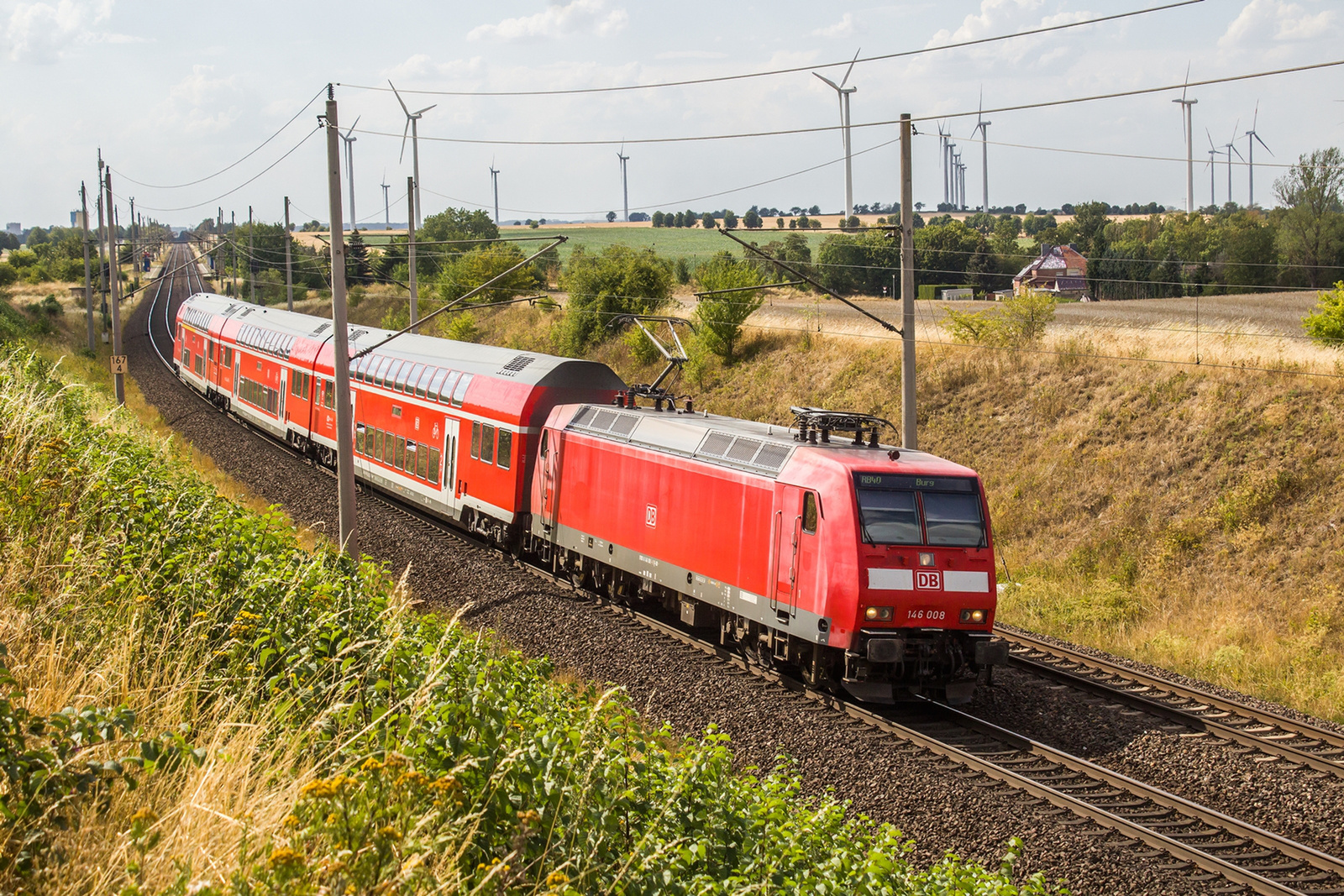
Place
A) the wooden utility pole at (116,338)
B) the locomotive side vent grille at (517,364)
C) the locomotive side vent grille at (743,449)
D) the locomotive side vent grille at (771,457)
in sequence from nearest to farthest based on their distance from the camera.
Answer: the locomotive side vent grille at (771,457)
the locomotive side vent grille at (743,449)
the locomotive side vent grille at (517,364)
the wooden utility pole at (116,338)

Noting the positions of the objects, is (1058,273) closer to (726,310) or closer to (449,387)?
(726,310)

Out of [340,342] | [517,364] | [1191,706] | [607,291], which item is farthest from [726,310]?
[1191,706]

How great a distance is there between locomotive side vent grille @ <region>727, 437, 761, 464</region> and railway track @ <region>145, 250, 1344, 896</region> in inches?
118

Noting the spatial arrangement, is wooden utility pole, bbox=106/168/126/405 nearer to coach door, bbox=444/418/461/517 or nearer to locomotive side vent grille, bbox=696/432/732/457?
coach door, bbox=444/418/461/517

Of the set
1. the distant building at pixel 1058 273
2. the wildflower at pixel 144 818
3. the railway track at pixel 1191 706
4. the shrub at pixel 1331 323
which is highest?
the distant building at pixel 1058 273

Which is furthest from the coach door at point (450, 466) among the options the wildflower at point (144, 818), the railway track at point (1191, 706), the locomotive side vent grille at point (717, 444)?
the wildflower at point (144, 818)

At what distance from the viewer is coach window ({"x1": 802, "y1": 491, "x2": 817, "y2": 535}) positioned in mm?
13539

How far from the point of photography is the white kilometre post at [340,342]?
18.9 metres

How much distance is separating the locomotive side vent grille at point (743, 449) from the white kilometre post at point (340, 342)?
7066mm

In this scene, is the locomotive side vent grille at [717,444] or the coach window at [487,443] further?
the coach window at [487,443]

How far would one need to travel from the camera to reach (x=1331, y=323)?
78.2 feet

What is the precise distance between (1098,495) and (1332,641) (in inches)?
256

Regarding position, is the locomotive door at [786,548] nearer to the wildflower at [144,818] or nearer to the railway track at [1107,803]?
the railway track at [1107,803]

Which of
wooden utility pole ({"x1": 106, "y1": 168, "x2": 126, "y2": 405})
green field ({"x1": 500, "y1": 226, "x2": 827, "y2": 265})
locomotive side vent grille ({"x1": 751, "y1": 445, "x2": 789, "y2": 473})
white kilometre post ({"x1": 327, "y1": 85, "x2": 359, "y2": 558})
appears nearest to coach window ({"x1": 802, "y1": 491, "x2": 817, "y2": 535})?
locomotive side vent grille ({"x1": 751, "y1": 445, "x2": 789, "y2": 473})
